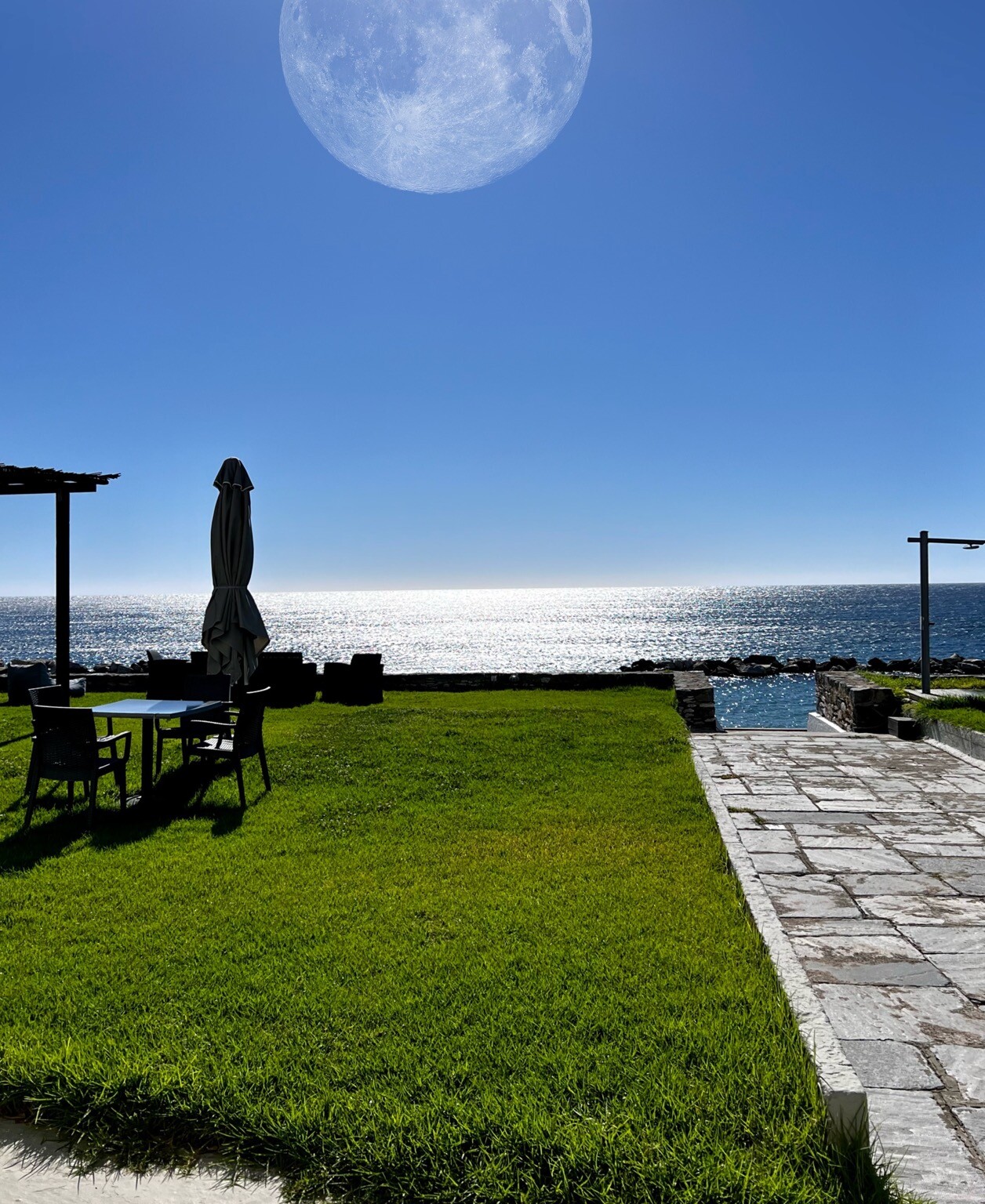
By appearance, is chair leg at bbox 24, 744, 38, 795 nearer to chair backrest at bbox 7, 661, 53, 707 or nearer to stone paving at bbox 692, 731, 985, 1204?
stone paving at bbox 692, 731, 985, 1204

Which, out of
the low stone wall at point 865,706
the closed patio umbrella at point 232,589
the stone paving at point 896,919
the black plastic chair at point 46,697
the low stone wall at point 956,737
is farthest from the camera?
the low stone wall at point 865,706

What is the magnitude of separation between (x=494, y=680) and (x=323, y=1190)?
515 inches

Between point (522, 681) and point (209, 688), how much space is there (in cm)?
804

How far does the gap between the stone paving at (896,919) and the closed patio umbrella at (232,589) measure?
18.8 ft

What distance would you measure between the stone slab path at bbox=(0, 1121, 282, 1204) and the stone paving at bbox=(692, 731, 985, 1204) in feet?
6.92

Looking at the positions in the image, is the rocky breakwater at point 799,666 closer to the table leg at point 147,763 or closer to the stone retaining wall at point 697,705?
the stone retaining wall at point 697,705

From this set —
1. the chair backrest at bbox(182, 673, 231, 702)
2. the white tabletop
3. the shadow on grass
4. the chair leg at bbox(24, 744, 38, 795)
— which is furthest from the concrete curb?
the chair leg at bbox(24, 744, 38, 795)

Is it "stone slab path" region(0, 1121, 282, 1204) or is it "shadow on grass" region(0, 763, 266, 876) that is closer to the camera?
"stone slab path" region(0, 1121, 282, 1204)

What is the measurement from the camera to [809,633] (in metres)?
78.1

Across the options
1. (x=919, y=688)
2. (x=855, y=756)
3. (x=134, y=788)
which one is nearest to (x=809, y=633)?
(x=919, y=688)

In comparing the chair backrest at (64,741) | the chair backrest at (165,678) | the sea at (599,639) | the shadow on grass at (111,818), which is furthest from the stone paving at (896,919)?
the sea at (599,639)

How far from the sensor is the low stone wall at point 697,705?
12.4m

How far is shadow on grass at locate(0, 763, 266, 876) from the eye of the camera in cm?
547

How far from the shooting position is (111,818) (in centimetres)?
628
